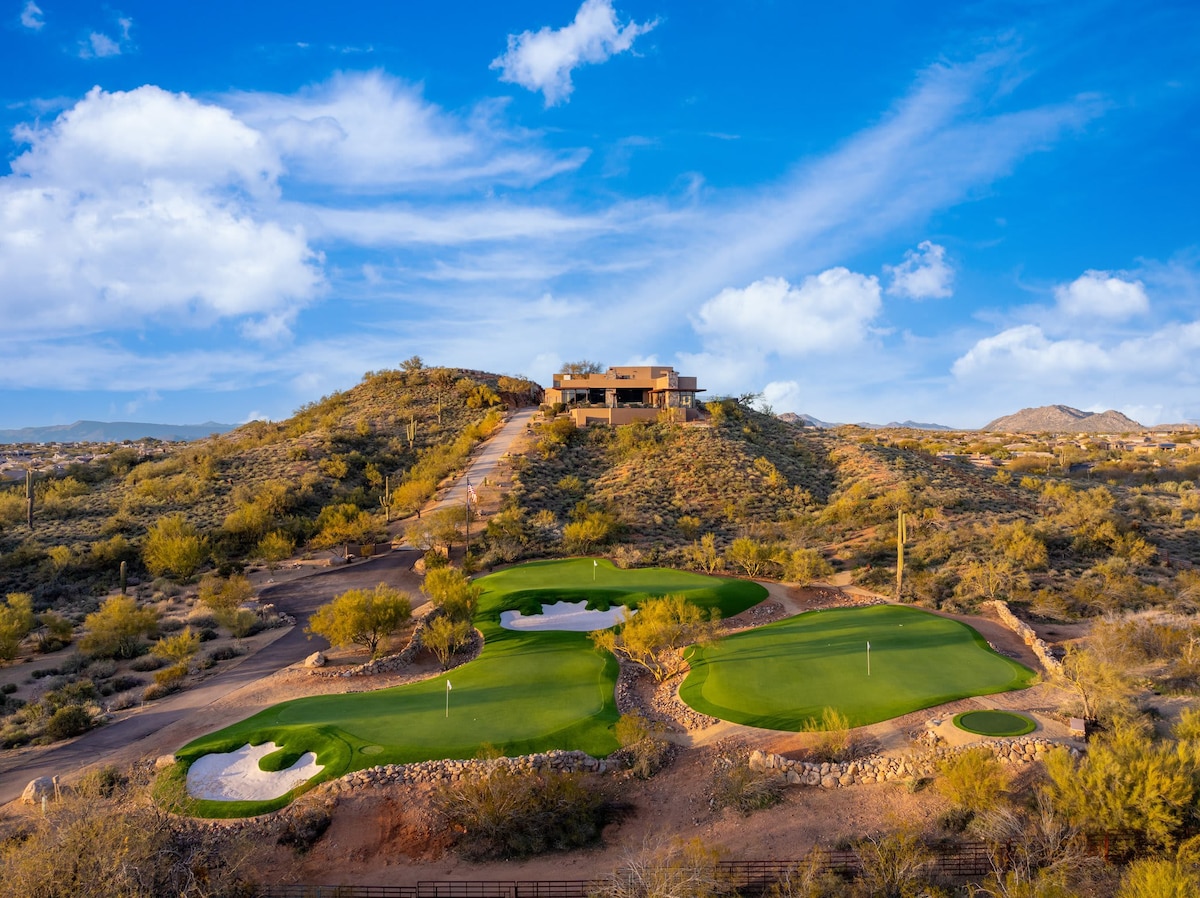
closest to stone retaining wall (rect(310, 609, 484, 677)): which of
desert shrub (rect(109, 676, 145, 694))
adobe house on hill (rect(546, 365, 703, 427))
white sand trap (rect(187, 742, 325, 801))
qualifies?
desert shrub (rect(109, 676, 145, 694))

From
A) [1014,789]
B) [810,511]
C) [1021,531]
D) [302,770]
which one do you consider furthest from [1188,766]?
[810,511]

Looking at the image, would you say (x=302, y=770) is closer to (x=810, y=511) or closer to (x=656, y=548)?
(x=656, y=548)

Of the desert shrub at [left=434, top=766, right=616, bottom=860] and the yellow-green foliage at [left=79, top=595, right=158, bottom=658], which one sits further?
the yellow-green foliage at [left=79, top=595, right=158, bottom=658]

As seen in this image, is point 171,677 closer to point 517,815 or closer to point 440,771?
point 440,771

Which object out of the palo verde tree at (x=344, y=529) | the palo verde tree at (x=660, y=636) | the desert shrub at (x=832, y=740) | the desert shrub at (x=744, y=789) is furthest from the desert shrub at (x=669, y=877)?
the palo verde tree at (x=344, y=529)

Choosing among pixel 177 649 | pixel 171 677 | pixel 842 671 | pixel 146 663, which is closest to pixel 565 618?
pixel 842 671

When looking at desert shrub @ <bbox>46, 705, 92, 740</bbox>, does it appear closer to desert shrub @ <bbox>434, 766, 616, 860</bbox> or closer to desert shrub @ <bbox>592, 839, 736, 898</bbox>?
desert shrub @ <bbox>434, 766, 616, 860</bbox>
